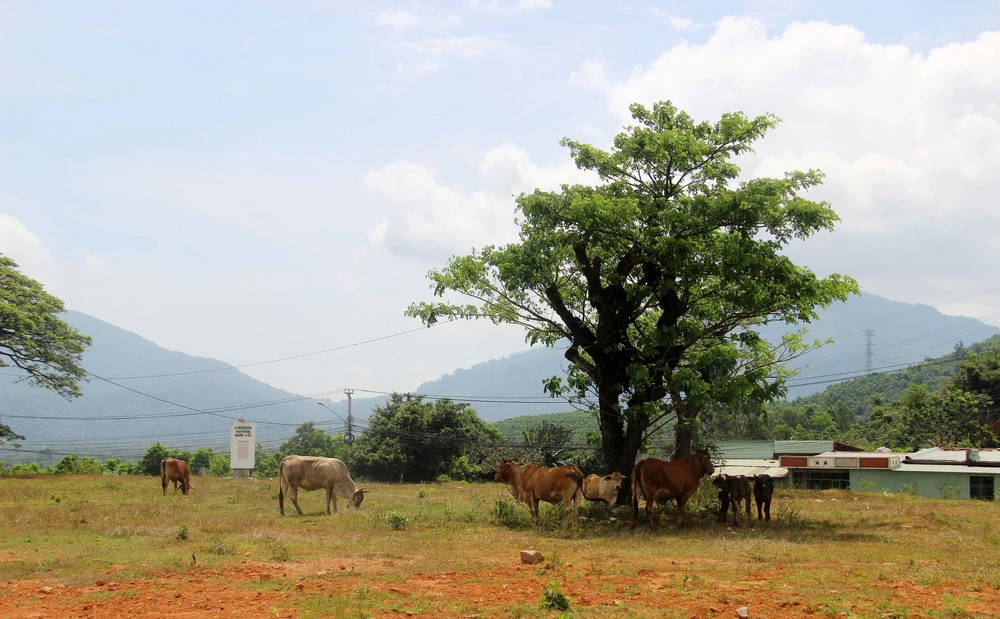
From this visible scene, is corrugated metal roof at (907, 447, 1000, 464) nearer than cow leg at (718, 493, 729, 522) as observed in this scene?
No

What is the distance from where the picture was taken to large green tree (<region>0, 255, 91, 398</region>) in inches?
1416

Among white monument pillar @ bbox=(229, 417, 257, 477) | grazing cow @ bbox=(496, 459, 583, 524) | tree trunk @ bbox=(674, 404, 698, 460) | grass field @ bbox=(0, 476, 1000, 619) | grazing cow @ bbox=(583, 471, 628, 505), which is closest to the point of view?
grass field @ bbox=(0, 476, 1000, 619)

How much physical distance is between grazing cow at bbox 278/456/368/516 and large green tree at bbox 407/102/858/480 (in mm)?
4991

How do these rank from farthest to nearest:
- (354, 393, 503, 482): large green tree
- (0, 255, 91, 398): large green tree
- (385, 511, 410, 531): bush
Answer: (354, 393, 503, 482): large green tree < (0, 255, 91, 398): large green tree < (385, 511, 410, 531): bush

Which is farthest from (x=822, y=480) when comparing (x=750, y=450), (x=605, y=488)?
(x=605, y=488)

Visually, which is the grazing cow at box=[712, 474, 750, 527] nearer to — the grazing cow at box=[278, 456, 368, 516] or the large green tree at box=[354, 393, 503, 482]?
the grazing cow at box=[278, 456, 368, 516]

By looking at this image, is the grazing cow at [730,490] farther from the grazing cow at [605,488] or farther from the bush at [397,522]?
the bush at [397,522]

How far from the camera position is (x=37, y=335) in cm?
3697

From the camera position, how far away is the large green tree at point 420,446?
173ft

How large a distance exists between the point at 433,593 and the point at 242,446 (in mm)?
34952

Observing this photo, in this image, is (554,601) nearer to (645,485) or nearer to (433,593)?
(433,593)

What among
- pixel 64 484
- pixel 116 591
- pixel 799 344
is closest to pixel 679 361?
pixel 799 344

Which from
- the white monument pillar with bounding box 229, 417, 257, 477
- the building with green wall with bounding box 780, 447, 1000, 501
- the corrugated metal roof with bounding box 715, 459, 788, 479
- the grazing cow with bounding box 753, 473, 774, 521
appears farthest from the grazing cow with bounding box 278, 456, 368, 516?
the corrugated metal roof with bounding box 715, 459, 788, 479

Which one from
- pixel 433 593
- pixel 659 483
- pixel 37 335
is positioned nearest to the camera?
pixel 433 593
